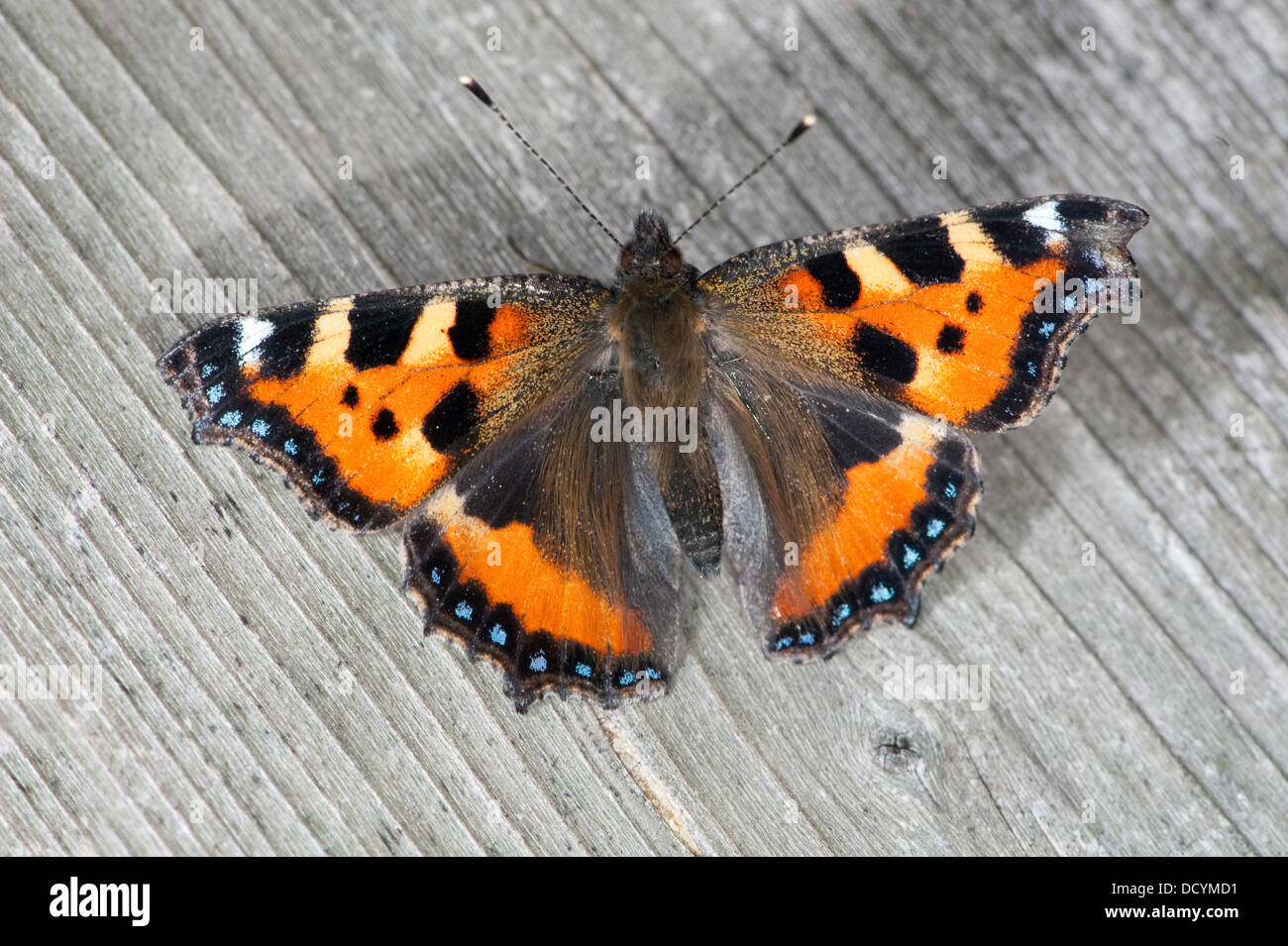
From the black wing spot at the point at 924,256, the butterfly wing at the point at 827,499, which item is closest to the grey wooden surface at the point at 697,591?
the butterfly wing at the point at 827,499

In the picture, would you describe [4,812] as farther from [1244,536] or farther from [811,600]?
[1244,536]

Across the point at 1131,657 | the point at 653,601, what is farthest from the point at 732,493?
the point at 1131,657

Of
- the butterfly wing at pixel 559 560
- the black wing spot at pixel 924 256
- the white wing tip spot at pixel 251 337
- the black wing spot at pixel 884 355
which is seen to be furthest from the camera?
the black wing spot at pixel 884 355

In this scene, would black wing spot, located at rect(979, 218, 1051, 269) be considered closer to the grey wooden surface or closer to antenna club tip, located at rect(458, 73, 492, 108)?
the grey wooden surface

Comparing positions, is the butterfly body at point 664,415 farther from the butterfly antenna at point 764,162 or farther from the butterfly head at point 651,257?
the butterfly antenna at point 764,162

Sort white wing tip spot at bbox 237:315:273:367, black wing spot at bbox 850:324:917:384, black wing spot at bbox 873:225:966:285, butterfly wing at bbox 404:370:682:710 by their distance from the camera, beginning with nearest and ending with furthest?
white wing tip spot at bbox 237:315:273:367
butterfly wing at bbox 404:370:682:710
black wing spot at bbox 873:225:966:285
black wing spot at bbox 850:324:917:384

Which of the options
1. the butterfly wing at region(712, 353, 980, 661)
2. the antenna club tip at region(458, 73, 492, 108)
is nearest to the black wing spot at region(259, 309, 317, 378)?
the antenna club tip at region(458, 73, 492, 108)
